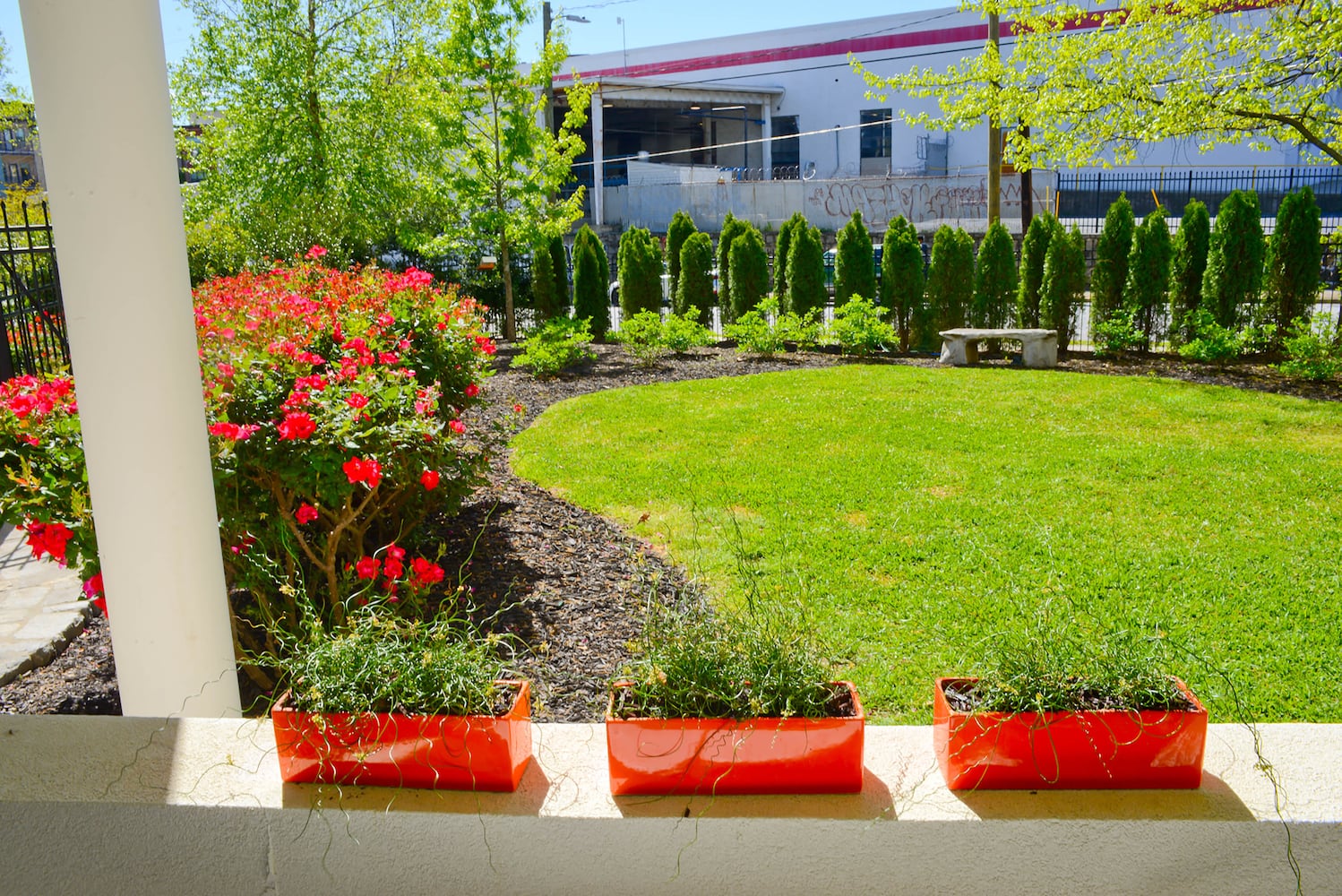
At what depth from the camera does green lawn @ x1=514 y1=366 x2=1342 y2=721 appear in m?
3.96

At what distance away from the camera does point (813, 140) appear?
3775 cm

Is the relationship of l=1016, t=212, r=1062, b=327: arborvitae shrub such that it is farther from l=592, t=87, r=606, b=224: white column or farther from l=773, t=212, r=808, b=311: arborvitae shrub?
l=592, t=87, r=606, b=224: white column

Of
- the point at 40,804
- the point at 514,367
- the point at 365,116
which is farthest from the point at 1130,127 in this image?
the point at 40,804

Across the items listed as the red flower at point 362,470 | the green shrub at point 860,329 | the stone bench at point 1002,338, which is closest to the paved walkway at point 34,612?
the red flower at point 362,470

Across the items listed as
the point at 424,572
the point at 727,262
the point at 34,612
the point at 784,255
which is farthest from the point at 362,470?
the point at 727,262

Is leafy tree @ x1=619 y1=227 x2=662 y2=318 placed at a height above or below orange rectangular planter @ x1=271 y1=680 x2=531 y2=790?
above

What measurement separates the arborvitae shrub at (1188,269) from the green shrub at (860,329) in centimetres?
331

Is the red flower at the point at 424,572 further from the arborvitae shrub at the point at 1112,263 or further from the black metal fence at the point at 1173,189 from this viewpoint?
the black metal fence at the point at 1173,189

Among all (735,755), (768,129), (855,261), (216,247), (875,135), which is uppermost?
(768,129)

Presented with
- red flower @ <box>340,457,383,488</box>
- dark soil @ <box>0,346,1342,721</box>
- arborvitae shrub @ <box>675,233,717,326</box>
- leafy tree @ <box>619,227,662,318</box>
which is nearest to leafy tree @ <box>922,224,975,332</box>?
arborvitae shrub @ <box>675,233,717,326</box>

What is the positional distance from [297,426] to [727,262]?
38.4ft

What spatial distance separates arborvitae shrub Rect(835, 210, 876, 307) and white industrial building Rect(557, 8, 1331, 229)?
18.0m

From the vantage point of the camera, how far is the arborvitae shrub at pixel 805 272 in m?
13.8

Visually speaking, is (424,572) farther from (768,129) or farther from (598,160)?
(768,129)
